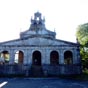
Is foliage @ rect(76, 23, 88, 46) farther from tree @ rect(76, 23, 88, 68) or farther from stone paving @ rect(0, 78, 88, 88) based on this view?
stone paving @ rect(0, 78, 88, 88)

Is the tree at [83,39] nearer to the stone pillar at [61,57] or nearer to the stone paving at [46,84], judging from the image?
the stone pillar at [61,57]

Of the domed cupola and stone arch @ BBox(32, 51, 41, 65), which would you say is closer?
stone arch @ BBox(32, 51, 41, 65)

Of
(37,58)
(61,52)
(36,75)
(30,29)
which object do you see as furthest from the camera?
(30,29)

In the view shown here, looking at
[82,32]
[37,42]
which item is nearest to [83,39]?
[82,32]

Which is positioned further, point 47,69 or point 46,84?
point 47,69

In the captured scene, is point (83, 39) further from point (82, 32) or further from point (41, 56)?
point (41, 56)

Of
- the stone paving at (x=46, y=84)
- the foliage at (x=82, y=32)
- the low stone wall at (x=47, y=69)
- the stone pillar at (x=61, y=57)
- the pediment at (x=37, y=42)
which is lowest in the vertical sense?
the stone paving at (x=46, y=84)

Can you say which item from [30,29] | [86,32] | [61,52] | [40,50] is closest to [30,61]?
[40,50]

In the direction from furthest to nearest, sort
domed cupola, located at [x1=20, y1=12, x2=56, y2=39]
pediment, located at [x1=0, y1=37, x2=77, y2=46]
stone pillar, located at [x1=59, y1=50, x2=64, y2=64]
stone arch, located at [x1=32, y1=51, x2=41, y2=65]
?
1. domed cupola, located at [x1=20, y1=12, x2=56, y2=39]
2. stone arch, located at [x1=32, y1=51, x2=41, y2=65]
3. pediment, located at [x1=0, y1=37, x2=77, y2=46]
4. stone pillar, located at [x1=59, y1=50, x2=64, y2=64]

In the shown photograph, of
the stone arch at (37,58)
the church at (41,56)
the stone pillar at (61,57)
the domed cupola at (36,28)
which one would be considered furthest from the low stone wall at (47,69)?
the domed cupola at (36,28)

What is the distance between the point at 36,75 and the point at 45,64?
9.98 feet

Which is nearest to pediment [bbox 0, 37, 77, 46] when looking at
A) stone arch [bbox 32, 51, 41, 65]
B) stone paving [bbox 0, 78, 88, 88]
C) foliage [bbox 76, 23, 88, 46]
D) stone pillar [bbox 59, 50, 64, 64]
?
stone pillar [bbox 59, 50, 64, 64]

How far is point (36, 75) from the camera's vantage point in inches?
1548

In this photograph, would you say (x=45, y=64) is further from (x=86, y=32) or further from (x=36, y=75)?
(x=86, y=32)
